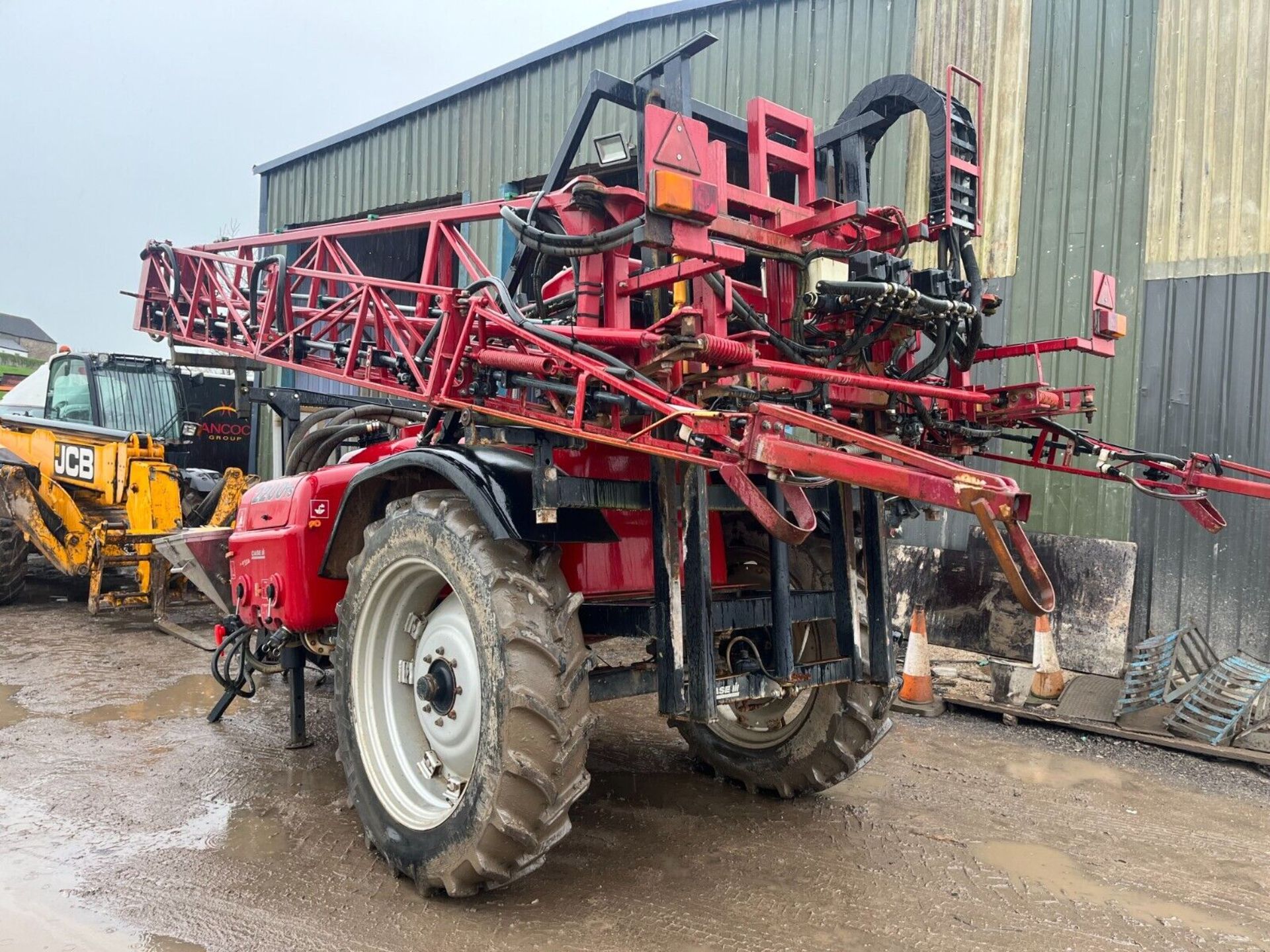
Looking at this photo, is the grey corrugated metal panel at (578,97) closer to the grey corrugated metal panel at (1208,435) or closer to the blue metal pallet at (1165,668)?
the grey corrugated metal panel at (1208,435)

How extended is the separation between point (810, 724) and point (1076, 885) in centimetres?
113

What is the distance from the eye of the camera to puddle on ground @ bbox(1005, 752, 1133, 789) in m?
4.69

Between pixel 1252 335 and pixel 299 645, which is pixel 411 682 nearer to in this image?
pixel 299 645

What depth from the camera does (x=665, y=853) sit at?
361cm

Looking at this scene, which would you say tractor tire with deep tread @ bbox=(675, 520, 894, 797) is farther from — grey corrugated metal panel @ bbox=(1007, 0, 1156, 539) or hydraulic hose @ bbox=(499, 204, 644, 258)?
grey corrugated metal panel @ bbox=(1007, 0, 1156, 539)

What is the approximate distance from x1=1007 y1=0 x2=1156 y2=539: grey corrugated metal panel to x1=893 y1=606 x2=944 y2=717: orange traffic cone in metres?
1.73

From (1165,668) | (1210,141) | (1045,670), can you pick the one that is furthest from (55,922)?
(1210,141)

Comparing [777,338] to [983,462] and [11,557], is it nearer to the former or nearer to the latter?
[983,462]

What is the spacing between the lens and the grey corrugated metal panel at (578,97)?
7.90m

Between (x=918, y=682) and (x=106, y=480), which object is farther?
(x=106, y=480)

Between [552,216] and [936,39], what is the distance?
5.50 meters

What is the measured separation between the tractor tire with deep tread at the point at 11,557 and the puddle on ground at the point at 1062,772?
335 inches

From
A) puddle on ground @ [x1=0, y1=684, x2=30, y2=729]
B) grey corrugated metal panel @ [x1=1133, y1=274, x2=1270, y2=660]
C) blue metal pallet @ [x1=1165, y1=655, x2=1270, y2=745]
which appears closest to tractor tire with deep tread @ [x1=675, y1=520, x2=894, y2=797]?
blue metal pallet @ [x1=1165, y1=655, x2=1270, y2=745]

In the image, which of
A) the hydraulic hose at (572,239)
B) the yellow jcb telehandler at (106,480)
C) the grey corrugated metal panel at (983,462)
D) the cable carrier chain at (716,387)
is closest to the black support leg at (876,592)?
the cable carrier chain at (716,387)
